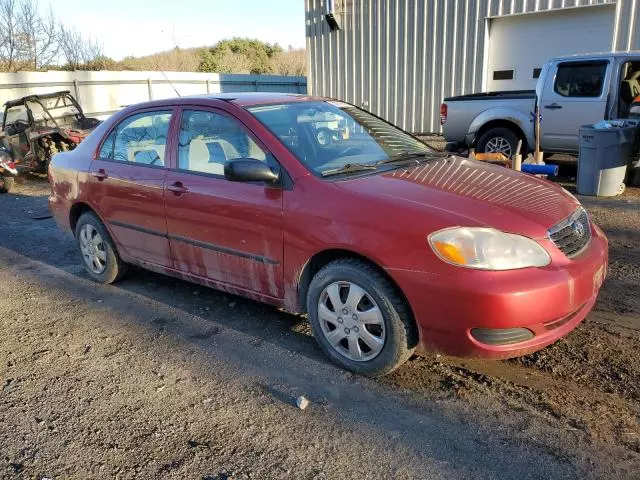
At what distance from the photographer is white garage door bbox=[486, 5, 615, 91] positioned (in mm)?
11203

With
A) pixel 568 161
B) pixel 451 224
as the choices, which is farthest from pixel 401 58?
pixel 451 224

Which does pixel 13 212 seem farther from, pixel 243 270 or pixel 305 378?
pixel 305 378

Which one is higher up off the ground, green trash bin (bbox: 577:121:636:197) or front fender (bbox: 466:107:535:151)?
front fender (bbox: 466:107:535:151)

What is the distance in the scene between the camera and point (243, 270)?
3.82 m

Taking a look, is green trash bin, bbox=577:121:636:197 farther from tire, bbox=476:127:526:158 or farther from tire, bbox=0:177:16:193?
tire, bbox=0:177:16:193

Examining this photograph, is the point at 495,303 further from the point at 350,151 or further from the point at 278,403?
the point at 350,151

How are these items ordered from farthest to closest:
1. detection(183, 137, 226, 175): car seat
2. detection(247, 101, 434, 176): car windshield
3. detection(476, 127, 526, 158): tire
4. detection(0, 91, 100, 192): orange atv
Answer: detection(0, 91, 100, 192): orange atv, detection(476, 127, 526, 158): tire, detection(183, 137, 226, 175): car seat, detection(247, 101, 434, 176): car windshield

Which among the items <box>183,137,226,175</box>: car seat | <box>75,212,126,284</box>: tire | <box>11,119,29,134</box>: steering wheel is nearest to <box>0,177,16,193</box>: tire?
<box>11,119,29,134</box>: steering wheel

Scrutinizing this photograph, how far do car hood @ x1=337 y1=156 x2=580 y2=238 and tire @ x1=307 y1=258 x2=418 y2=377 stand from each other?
477 millimetres

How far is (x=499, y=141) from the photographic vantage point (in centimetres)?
927

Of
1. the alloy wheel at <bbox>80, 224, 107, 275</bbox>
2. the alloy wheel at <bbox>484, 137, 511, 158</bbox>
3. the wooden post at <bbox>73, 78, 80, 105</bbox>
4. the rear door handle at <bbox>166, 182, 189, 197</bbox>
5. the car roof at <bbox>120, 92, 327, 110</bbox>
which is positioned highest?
the wooden post at <bbox>73, 78, 80, 105</bbox>

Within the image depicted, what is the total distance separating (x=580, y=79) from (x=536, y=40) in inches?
161

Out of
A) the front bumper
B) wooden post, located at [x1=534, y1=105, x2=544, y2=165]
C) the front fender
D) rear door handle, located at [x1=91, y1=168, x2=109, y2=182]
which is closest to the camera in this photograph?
the front bumper

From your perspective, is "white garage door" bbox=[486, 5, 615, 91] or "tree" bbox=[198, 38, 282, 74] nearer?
"white garage door" bbox=[486, 5, 615, 91]
